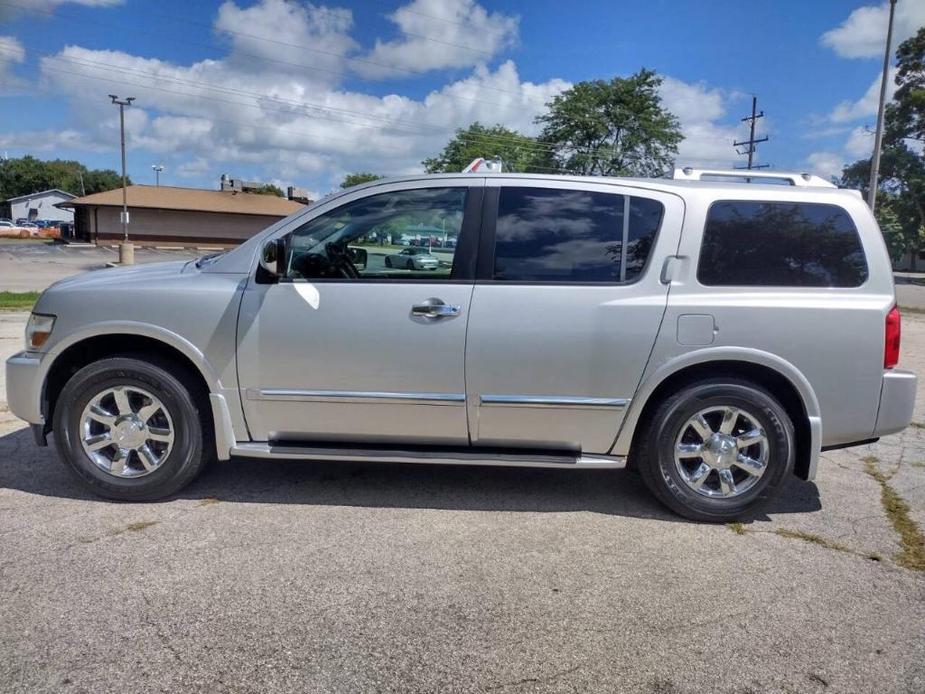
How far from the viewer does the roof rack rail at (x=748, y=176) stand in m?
4.32

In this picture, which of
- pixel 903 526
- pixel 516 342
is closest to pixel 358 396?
pixel 516 342

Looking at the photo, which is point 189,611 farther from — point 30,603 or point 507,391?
point 507,391

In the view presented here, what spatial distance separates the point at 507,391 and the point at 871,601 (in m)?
1.99

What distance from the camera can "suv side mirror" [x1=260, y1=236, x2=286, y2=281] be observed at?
4.01 m

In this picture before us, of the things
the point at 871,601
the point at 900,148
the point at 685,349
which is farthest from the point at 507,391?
the point at 900,148

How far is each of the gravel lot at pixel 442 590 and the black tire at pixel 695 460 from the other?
136 mm

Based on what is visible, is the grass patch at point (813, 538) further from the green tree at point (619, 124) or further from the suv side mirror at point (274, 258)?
the green tree at point (619, 124)

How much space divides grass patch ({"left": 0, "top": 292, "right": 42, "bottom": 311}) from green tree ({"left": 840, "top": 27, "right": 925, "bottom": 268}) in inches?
1754

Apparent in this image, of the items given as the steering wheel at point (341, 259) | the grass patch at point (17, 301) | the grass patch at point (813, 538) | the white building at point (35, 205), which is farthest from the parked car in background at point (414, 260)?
the white building at point (35, 205)

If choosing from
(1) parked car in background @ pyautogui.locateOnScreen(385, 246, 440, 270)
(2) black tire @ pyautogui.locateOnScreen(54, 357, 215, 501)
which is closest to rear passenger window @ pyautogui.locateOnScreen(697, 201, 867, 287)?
(1) parked car in background @ pyautogui.locateOnScreen(385, 246, 440, 270)

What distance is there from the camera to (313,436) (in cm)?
416

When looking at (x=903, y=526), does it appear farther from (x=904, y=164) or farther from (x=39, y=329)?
(x=904, y=164)

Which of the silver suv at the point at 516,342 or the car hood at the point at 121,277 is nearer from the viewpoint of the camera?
the silver suv at the point at 516,342

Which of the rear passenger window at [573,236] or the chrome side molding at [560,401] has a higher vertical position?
the rear passenger window at [573,236]
